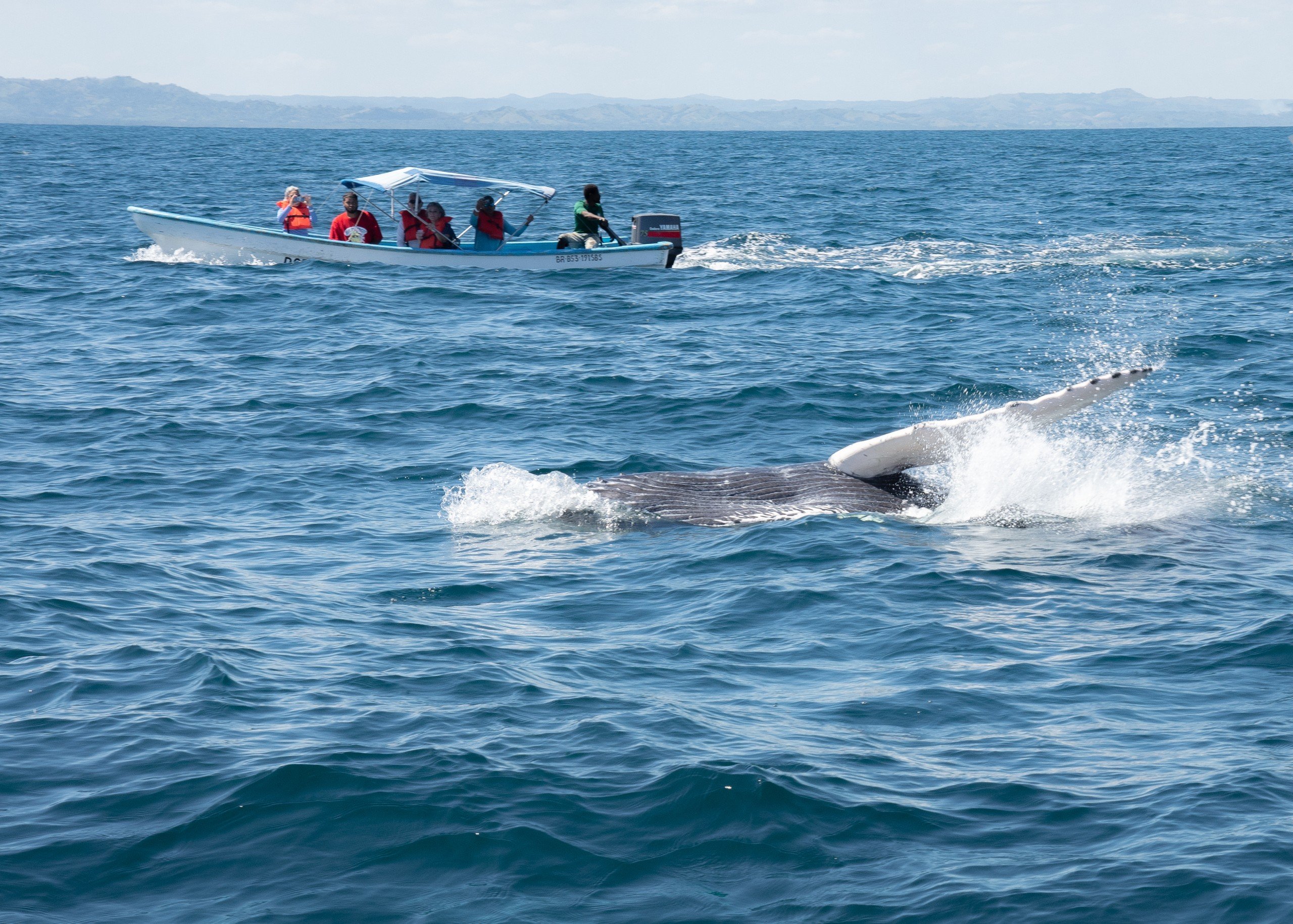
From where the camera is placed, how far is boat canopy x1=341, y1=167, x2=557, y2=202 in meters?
24.8

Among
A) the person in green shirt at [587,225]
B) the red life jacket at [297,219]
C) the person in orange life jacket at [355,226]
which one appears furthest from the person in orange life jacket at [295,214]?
the person in green shirt at [587,225]

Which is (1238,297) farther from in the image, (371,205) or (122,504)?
(122,504)

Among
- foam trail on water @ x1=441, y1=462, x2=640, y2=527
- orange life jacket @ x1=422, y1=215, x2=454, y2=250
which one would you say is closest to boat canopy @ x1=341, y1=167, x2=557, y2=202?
orange life jacket @ x1=422, y1=215, x2=454, y2=250

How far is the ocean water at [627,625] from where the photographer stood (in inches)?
222

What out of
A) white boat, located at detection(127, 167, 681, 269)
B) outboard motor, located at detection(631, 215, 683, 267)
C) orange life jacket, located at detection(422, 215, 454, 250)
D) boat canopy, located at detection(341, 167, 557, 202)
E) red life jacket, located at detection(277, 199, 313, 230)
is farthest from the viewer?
red life jacket, located at detection(277, 199, 313, 230)

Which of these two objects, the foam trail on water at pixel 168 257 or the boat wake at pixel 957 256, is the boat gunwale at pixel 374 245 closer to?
the foam trail on water at pixel 168 257

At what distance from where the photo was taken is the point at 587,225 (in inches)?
1079

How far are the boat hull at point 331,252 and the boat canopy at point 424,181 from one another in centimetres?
125

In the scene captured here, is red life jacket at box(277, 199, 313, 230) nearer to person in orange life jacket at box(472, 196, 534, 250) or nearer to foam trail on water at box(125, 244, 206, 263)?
foam trail on water at box(125, 244, 206, 263)

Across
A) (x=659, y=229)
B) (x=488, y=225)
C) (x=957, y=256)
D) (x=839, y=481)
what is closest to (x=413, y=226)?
(x=488, y=225)

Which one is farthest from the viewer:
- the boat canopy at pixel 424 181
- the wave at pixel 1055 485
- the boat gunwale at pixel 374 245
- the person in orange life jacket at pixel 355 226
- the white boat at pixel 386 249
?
the person in orange life jacket at pixel 355 226

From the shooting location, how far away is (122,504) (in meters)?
11.6

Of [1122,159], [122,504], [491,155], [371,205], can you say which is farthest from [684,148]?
[122,504]

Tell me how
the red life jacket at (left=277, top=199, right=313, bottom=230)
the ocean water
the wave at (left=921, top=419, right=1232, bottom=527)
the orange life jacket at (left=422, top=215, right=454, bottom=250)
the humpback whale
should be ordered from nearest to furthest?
the ocean water < the humpback whale < the wave at (left=921, top=419, right=1232, bottom=527) < the orange life jacket at (left=422, top=215, right=454, bottom=250) < the red life jacket at (left=277, top=199, right=313, bottom=230)
